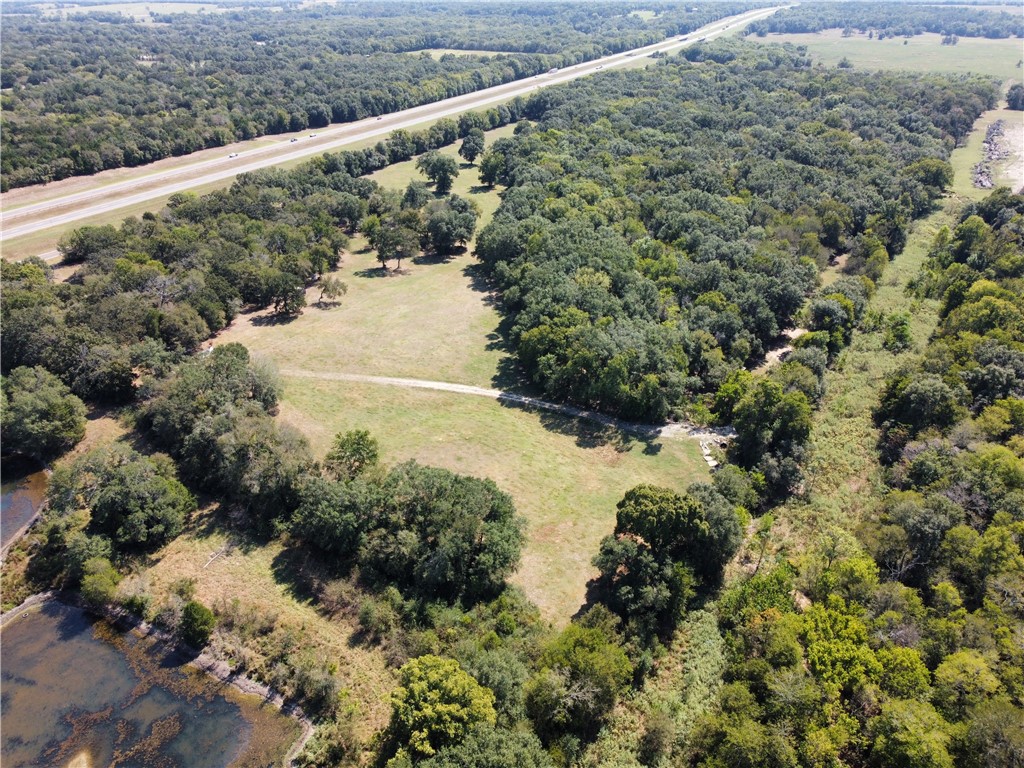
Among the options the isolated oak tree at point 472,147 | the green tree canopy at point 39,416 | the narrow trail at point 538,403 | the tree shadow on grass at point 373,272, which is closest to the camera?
the green tree canopy at point 39,416

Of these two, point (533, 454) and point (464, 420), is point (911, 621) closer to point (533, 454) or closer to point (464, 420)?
point (533, 454)

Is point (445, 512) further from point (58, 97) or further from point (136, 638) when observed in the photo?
point (58, 97)

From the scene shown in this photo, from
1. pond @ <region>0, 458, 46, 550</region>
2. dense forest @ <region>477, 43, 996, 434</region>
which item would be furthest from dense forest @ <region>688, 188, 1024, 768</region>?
pond @ <region>0, 458, 46, 550</region>

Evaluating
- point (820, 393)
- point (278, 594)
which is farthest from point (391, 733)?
point (820, 393)

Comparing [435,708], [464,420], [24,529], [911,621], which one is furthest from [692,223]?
[24,529]

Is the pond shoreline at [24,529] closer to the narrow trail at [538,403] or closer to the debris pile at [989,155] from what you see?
the narrow trail at [538,403]

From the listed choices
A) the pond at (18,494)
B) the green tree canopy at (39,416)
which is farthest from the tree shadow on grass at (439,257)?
the pond at (18,494)

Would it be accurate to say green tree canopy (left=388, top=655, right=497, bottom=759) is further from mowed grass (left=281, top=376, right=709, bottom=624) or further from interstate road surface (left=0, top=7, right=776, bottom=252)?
interstate road surface (left=0, top=7, right=776, bottom=252)
